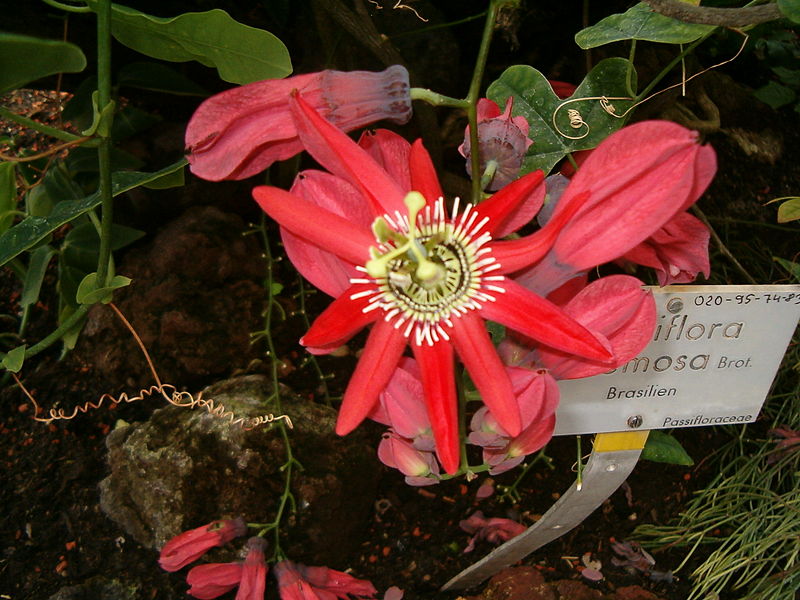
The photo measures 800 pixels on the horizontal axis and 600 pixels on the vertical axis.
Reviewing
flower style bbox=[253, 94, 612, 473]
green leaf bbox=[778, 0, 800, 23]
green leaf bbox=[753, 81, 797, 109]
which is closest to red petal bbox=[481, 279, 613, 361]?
flower style bbox=[253, 94, 612, 473]

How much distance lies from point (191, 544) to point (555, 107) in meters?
0.67

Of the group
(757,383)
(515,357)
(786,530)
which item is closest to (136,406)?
(515,357)

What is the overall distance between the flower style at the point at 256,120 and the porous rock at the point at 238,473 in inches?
20.9

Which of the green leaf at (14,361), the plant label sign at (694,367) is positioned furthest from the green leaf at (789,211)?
the green leaf at (14,361)

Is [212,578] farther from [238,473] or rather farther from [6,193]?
[6,193]

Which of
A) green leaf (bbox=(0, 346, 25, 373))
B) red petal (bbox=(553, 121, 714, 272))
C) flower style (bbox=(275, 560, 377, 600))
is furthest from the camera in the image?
flower style (bbox=(275, 560, 377, 600))

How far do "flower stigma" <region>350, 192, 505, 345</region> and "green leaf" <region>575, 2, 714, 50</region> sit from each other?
0.83 ft

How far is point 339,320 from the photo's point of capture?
47 centimetres

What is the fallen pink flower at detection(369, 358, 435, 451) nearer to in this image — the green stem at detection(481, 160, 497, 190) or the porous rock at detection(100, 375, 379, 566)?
the green stem at detection(481, 160, 497, 190)

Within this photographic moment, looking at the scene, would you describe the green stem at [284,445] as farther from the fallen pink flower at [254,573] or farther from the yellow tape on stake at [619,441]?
the yellow tape on stake at [619,441]

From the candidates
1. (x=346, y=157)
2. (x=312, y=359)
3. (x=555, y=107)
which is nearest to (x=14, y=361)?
(x=312, y=359)

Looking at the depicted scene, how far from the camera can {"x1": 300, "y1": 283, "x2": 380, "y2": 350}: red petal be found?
0.47 m

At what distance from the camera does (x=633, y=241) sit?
42 centimetres

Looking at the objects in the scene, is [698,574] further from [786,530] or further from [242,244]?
[242,244]
